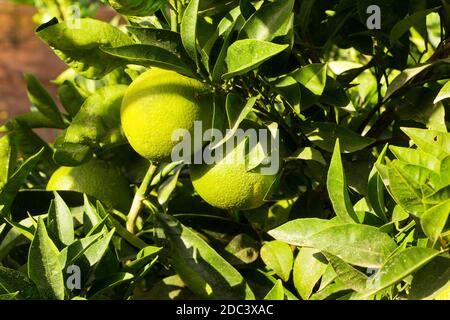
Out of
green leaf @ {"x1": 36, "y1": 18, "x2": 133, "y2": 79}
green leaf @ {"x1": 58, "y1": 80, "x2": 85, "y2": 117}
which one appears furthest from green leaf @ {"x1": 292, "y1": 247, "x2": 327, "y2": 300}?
green leaf @ {"x1": 58, "y1": 80, "x2": 85, "y2": 117}

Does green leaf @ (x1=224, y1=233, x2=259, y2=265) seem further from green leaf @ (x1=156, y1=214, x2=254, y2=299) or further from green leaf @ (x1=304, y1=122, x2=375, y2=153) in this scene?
green leaf @ (x1=304, y1=122, x2=375, y2=153)

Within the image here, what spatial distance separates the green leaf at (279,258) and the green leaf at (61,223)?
0.25 meters

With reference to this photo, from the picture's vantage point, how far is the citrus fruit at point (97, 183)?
97 centimetres

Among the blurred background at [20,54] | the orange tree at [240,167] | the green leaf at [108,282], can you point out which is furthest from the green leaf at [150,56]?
the blurred background at [20,54]

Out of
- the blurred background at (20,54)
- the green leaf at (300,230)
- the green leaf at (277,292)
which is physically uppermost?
the green leaf at (300,230)

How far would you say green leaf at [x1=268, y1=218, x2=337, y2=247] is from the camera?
0.74 meters

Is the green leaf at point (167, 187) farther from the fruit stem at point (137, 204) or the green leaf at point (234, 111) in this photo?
the green leaf at point (234, 111)

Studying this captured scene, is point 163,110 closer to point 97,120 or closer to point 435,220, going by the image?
point 97,120

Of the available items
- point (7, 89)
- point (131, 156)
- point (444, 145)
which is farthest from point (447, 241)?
point (7, 89)

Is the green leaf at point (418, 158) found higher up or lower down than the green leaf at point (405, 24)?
lower down

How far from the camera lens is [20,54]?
5.67 m

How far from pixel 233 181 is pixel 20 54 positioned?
515 cm

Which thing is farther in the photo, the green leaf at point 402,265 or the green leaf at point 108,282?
the green leaf at point 108,282

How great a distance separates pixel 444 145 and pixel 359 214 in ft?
0.36
